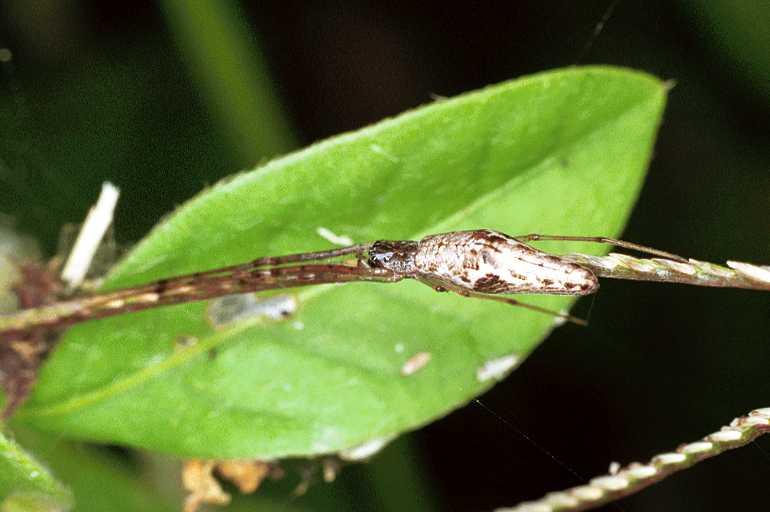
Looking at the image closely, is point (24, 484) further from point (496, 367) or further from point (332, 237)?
point (496, 367)

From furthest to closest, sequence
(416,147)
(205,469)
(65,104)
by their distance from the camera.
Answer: (65,104), (205,469), (416,147)

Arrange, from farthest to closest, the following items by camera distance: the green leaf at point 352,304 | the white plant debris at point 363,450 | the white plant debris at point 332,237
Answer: the white plant debris at point 363,450
the white plant debris at point 332,237
the green leaf at point 352,304

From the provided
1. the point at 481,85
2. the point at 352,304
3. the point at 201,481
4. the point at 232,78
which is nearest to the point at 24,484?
the point at 201,481

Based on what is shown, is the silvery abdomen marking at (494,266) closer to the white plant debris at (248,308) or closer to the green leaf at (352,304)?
the green leaf at (352,304)

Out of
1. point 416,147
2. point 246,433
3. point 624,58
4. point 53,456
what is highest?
point 416,147

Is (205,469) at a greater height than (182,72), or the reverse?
(182,72)

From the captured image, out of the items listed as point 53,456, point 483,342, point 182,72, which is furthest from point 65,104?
point 483,342

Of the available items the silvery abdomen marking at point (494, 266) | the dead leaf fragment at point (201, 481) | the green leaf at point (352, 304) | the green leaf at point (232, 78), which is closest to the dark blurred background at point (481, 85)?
the green leaf at point (232, 78)

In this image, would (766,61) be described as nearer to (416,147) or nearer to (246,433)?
(416,147)
